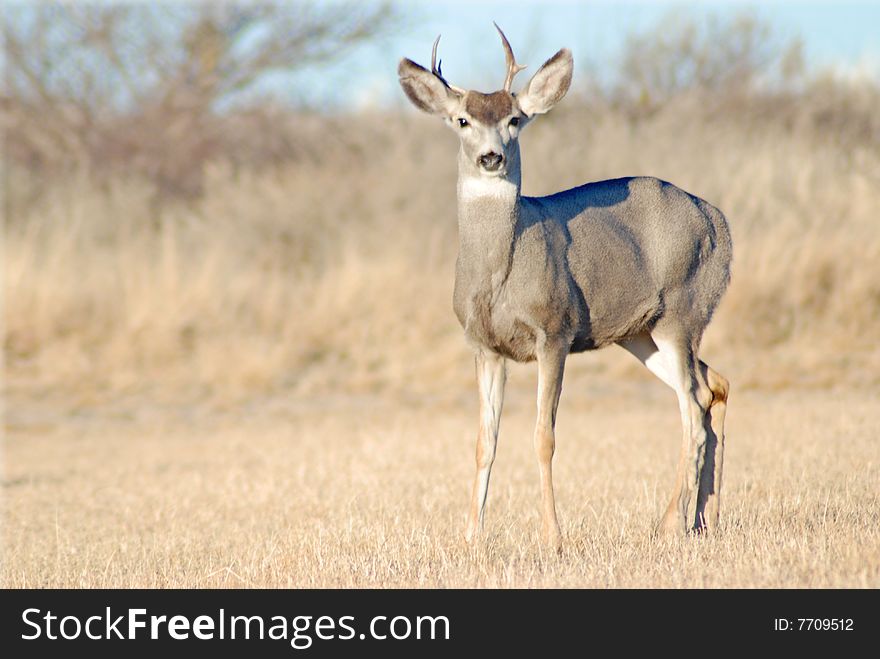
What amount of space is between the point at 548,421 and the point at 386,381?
8.12 m

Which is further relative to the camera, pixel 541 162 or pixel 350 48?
pixel 350 48

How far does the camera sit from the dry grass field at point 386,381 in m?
6.95

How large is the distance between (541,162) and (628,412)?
6.57 metres

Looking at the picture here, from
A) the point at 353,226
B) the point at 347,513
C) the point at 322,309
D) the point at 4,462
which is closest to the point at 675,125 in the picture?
the point at 353,226

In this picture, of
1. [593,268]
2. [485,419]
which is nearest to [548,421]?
A: [485,419]

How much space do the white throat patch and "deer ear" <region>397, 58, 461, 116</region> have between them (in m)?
0.41

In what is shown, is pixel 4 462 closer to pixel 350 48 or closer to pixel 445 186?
pixel 445 186

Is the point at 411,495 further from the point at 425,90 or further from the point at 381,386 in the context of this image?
the point at 381,386

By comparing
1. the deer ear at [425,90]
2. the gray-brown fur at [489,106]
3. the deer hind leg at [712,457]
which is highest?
the deer ear at [425,90]

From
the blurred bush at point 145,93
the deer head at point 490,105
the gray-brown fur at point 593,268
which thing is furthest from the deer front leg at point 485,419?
the blurred bush at point 145,93

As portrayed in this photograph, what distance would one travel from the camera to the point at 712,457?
7.48 meters

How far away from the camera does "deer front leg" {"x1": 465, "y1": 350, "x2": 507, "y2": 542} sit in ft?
23.4

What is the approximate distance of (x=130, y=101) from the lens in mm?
22406

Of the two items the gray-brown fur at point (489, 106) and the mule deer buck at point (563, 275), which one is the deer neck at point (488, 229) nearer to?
the mule deer buck at point (563, 275)
